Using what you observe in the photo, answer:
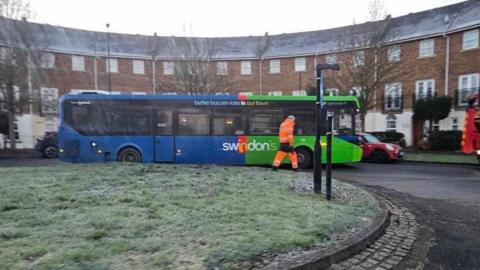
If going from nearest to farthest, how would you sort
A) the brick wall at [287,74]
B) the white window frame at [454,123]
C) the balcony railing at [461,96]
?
the balcony railing at [461,96] < the white window frame at [454,123] < the brick wall at [287,74]

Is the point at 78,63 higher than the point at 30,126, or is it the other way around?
the point at 78,63

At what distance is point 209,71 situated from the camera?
29.0m

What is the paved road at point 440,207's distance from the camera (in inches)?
183

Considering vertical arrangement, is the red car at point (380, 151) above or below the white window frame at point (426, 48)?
below

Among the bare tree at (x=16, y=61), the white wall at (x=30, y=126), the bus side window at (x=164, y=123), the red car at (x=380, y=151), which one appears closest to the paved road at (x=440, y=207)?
the red car at (x=380, y=151)

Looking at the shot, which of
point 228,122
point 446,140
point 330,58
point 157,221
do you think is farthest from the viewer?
point 330,58

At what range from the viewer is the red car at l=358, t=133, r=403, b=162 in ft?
58.7

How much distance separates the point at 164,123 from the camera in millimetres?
14000

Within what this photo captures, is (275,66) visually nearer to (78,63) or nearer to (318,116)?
(78,63)

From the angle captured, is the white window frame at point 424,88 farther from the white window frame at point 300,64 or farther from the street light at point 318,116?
the street light at point 318,116

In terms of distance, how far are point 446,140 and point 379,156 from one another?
9.02m

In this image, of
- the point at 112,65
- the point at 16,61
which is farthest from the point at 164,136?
the point at 112,65

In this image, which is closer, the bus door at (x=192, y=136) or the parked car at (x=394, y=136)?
the bus door at (x=192, y=136)

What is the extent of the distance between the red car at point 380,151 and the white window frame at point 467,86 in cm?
1174
